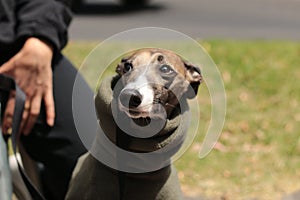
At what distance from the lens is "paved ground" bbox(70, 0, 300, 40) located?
35.4ft

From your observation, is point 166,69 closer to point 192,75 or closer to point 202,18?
point 192,75

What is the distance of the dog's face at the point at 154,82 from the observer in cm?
221

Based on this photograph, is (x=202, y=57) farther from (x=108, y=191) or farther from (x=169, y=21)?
(x=169, y=21)

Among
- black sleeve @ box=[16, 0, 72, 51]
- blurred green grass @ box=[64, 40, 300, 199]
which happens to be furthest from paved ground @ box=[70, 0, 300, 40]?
black sleeve @ box=[16, 0, 72, 51]

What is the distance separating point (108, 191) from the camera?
245 cm

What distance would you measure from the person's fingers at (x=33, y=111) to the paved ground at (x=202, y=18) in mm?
6767

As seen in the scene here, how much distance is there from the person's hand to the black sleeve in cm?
4

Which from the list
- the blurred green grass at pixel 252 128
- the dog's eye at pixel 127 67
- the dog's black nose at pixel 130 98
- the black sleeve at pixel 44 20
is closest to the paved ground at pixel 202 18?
the blurred green grass at pixel 252 128

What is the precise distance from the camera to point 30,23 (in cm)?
314

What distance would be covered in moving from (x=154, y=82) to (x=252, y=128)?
3.51 meters

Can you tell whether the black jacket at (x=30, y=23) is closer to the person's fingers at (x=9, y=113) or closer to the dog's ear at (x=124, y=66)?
the person's fingers at (x=9, y=113)

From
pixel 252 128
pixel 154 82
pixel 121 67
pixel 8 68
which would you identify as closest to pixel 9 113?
pixel 8 68

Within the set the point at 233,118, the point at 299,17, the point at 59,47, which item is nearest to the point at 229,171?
the point at 233,118

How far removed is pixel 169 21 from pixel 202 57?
10.2 meters
